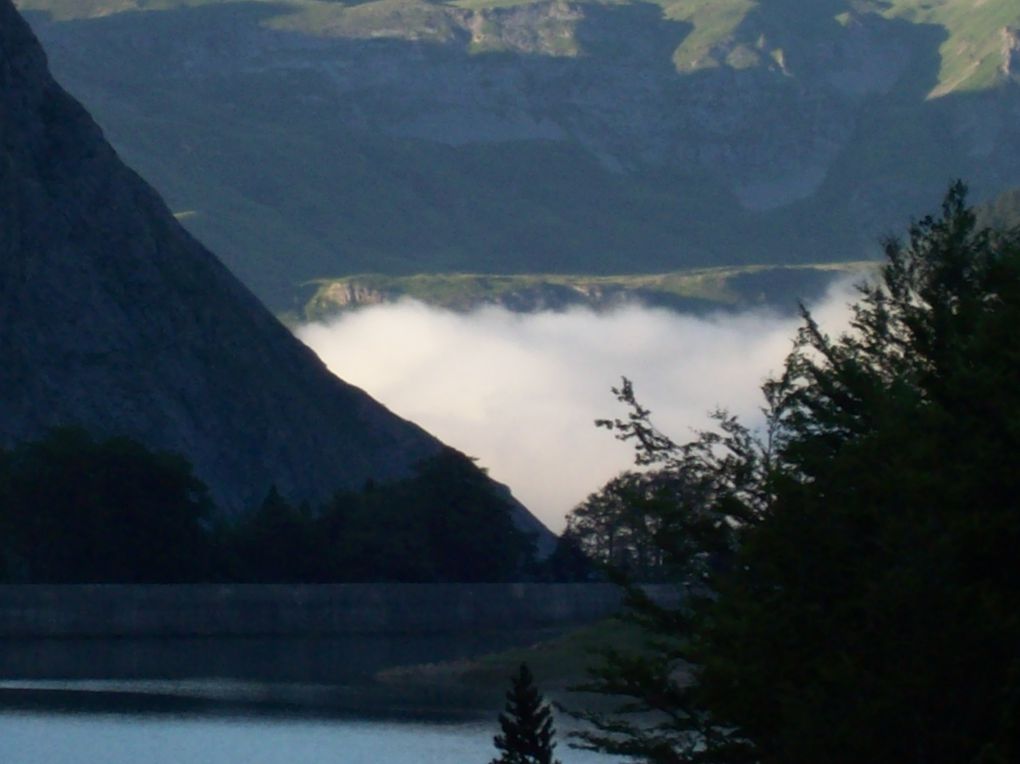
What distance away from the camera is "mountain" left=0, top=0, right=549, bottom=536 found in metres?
138

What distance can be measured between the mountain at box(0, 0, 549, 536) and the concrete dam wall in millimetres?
16120

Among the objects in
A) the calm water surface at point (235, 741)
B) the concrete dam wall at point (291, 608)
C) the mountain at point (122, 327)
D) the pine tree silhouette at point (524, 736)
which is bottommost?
the pine tree silhouette at point (524, 736)

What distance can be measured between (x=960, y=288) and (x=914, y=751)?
41.2 ft

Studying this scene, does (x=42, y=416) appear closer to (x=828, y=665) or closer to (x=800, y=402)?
(x=800, y=402)

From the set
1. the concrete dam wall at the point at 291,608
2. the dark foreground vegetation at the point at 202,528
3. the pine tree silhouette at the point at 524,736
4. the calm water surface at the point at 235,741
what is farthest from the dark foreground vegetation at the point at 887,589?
the dark foreground vegetation at the point at 202,528

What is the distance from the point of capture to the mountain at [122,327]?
452 feet

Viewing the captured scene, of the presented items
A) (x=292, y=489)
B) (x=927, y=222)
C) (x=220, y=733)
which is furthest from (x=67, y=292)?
(x=927, y=222)

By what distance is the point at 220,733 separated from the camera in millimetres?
61688

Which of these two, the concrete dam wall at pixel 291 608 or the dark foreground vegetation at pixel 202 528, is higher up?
the dark foreground vegetation at pixel 202 528

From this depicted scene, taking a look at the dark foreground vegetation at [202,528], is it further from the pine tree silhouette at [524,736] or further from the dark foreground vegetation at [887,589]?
the dark foreground vegetation at [887,589]

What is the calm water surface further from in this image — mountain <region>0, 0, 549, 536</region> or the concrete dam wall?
mountain <region>0, 0, 549, 536</region>

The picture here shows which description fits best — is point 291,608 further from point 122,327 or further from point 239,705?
point 122,327

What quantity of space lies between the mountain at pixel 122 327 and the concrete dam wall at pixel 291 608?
1612 cm

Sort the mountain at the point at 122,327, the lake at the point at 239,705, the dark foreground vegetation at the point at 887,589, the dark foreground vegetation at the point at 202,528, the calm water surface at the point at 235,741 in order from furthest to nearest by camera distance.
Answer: the mountain at the point at 122,327 < the dark foreground vegetation at the point at 202,528 < the lake at the point at 239,705 < the calm water surface at the point at 235,741 < the dark foreground vegetation at the point at 887,589
